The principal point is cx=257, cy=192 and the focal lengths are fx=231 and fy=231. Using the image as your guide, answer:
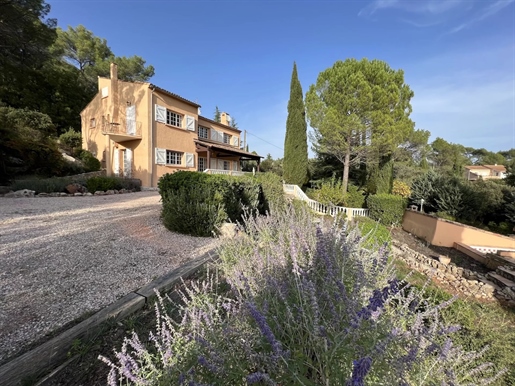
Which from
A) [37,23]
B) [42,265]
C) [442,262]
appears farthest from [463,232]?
[37,23]

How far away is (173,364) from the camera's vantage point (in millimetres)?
1018

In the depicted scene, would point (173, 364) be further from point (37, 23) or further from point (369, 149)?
point (37, 23)

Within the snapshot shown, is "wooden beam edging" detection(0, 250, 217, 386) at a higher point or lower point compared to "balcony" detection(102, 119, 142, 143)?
lower

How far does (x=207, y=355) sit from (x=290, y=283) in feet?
1.96

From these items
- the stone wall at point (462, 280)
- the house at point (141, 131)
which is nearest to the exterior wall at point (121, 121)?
the house at point (141, 131)

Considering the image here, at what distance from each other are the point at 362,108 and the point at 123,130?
13829mm

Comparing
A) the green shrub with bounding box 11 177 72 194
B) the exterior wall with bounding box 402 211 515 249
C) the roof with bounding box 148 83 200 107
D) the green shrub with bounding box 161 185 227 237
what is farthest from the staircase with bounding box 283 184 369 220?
the green shrub with bounding box 11 177 72 194

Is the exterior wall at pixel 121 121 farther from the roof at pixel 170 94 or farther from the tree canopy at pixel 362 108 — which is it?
the tree canopy at pixel 362 108

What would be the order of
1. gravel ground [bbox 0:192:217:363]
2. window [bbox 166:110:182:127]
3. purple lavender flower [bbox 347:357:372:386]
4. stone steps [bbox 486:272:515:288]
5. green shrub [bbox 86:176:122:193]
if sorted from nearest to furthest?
1. purple lavender flower [bbox 347:357:372:386]
2. gravel ground [bbox 0:192:217:363]
3. stone steps [bbox 486:272:515:288]
4. green shrub [bbox 86:176:122:193]
5. window [bbox 166:110:182:127]

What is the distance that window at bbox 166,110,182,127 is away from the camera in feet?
47.8

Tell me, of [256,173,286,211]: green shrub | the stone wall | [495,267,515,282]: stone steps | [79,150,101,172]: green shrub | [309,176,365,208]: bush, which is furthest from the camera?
[79,150,101,172]: green shrub

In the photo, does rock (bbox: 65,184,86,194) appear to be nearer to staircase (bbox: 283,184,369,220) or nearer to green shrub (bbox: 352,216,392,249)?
staircase (bbox: 283,184,369,220)

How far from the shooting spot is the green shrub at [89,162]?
1411 cm

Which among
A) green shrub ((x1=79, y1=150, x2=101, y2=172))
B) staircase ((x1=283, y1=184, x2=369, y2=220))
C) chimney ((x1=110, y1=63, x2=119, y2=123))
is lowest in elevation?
staircase ((x1=283, y1=184, x2=369, y2=220))
